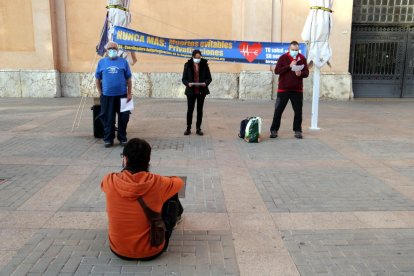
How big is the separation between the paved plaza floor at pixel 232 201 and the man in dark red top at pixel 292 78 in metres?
0.49

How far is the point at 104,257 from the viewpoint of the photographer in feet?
11.3

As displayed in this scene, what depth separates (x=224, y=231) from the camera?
3971mm

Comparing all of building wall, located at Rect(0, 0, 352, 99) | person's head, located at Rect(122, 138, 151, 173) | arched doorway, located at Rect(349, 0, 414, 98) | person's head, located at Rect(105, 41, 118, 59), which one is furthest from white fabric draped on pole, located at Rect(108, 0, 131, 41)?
arched doorway, located at Rect(349, 0, 414, 98)

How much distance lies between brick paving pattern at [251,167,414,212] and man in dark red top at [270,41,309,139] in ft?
7.61

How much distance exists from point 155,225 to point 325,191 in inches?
102

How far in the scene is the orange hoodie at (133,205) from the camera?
3.20 m

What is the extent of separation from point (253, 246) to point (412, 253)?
1.32 meters

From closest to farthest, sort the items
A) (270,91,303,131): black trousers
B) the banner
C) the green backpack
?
the green backpack
(270,91,303,131): black trousers
the banner

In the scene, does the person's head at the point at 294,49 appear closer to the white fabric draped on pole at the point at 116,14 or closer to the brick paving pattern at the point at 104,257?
the white fabric draped on pole at the point at 116,14

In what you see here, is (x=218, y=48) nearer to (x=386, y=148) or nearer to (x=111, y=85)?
(x=111, y=85)

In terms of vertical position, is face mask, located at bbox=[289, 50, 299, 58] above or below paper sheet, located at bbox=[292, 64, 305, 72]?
above

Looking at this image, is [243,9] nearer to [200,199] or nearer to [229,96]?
[229,96]

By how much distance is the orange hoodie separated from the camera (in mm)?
3203

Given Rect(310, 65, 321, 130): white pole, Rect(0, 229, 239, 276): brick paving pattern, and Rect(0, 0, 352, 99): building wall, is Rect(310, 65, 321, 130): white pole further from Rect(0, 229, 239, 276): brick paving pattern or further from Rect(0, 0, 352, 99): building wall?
Rect(0, 229, 239, 276): brick paving pattern
